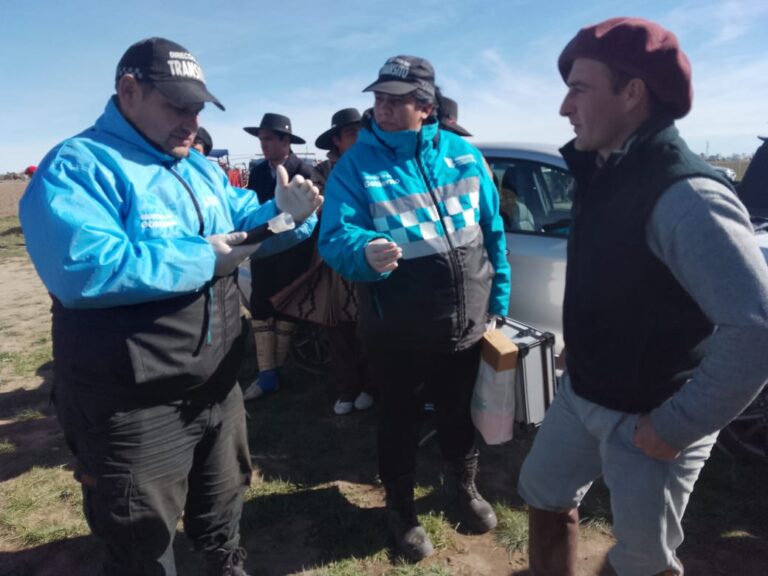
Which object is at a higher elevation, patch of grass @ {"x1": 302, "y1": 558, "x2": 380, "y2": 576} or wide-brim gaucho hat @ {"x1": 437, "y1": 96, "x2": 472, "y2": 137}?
wide-brim gaucho hat @ {"x1": 437, "y1": 96, "x2": 472, "y2": 137}

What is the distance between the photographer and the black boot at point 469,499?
2.63m

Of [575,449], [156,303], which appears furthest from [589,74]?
[156,303]

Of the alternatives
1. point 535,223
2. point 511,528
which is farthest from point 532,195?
point 511,528

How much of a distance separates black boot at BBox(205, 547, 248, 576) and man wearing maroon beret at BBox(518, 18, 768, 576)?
141 centimetres

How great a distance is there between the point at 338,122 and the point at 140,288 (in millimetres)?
2752

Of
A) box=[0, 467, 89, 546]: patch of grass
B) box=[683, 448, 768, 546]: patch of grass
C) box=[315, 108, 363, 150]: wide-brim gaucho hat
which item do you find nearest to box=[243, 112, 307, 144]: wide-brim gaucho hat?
box=[315, 108, 363, 150]: wide-brim gaucho hat

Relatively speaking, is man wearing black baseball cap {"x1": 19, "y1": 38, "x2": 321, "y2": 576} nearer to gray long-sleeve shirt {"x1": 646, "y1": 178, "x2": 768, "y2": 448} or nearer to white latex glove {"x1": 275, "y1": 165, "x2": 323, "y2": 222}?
white latex glove {"x1": 275, "y1": 165, "x2": 323, "y2": 222}

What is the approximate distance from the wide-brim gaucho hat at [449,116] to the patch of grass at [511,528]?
6.30ft

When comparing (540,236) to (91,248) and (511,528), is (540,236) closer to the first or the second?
(511,528)

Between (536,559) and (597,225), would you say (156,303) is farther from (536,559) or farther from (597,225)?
(536,559)

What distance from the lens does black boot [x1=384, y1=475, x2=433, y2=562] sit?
246 cm

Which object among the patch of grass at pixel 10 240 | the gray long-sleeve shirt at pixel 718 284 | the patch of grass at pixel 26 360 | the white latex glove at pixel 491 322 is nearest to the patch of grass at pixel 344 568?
the white latex glove at pixel 491 322

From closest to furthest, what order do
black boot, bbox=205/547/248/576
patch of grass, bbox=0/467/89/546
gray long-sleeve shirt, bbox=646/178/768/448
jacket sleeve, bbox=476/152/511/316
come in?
gray long-sleeve shirt, bbox=646/178/768/448, black boot, bbox=205/547/248/576, jacket sleeve, bbox=476/152/511/316, patch of grass, bbox=0/467/89/546

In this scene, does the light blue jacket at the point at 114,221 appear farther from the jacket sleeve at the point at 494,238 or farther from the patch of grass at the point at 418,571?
the patch of grass at the point at 418,571
